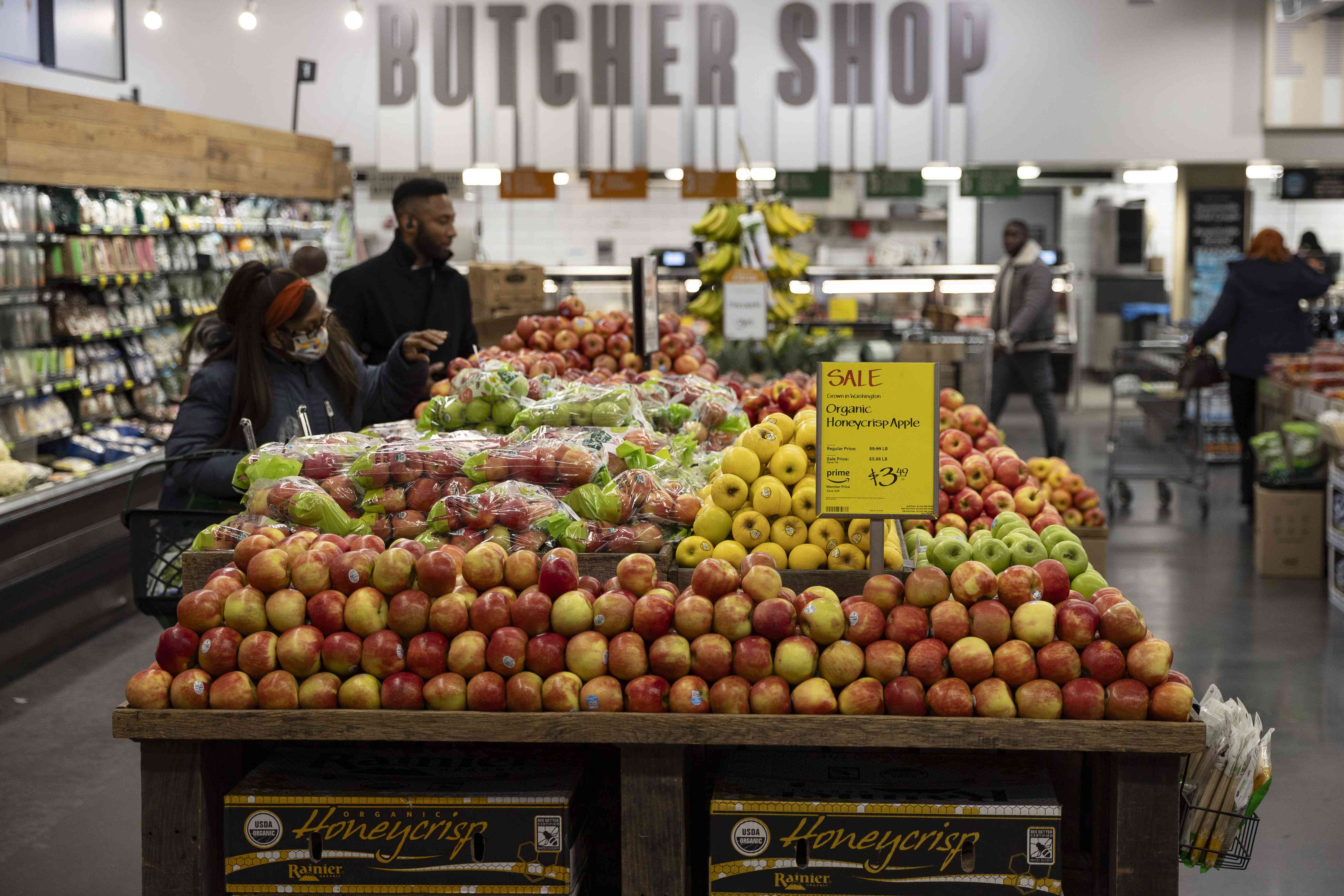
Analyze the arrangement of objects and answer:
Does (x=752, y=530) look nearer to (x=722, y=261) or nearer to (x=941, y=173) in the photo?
(x=722, y=261)

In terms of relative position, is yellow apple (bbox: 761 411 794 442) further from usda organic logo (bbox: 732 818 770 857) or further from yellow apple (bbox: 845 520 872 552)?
usda organic logo (bbox: 732 818 770 857)

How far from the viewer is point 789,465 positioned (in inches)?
105

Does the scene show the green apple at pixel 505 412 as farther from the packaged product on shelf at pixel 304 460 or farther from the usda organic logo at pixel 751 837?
the usda organic logo at pixel 751 837

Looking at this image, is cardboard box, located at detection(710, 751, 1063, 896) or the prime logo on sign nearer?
cardboard box, located at detection(710, 751, 1063, 896)

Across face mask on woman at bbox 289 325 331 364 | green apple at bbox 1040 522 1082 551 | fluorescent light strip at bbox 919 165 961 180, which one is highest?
fluorescent light strip at bbox 919 165 961 180

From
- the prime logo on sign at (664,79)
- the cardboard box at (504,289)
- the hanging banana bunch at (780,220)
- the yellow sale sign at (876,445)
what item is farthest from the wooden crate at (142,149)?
the yellow sale sign at (876,445)

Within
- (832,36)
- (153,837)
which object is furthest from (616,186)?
(153,837)

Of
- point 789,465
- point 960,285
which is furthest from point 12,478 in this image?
point 960,285

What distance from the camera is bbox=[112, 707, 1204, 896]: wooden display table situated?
6.88ft

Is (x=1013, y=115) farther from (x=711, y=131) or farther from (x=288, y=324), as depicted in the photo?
(x=288, y=324)

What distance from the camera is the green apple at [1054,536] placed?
2646 millimetres

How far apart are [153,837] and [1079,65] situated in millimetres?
8984

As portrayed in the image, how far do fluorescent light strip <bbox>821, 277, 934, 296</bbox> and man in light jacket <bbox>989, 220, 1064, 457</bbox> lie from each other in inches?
176

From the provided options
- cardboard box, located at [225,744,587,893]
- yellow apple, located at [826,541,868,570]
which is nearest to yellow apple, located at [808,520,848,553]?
yellow apple, located at [826,541,868,570]
